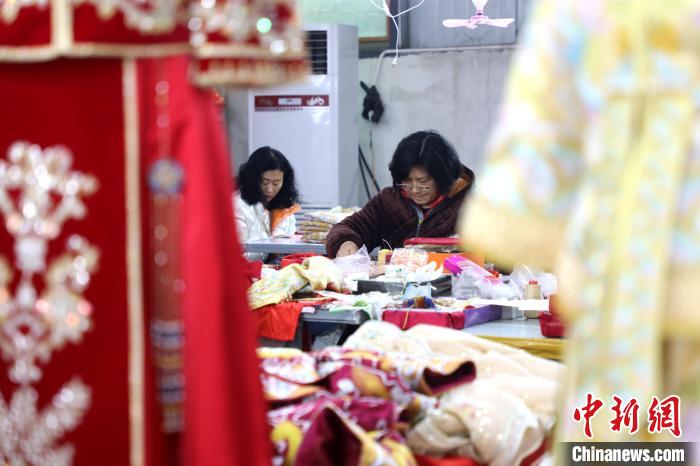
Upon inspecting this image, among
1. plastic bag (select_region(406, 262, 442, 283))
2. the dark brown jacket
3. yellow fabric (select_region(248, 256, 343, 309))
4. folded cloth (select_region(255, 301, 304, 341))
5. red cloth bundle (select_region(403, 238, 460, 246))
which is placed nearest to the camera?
folded cloth (select_region(255, 301, 304, 341))

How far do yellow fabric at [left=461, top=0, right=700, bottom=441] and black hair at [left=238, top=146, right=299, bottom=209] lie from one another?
585 cm

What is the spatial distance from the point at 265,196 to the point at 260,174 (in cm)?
16

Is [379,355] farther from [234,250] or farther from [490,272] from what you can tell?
[490,272]

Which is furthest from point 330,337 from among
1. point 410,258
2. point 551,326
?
point 551,326

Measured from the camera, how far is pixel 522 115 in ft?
5.35

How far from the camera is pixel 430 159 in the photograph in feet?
18.6

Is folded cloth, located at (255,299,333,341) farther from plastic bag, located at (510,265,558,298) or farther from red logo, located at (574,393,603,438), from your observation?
red logo, located at (574,393,603,438)

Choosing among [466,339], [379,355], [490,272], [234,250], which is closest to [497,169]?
[234,250]

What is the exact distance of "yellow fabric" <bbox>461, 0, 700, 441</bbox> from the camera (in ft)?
5.12

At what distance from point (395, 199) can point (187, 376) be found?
417 cm

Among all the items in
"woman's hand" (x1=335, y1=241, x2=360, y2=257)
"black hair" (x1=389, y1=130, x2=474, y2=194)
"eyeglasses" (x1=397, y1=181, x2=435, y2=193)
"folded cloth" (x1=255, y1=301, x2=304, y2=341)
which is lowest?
"folded cloth" (x1=255, y1=301, x2=304, y2=341)

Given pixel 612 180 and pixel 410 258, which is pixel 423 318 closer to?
pixel 410 258

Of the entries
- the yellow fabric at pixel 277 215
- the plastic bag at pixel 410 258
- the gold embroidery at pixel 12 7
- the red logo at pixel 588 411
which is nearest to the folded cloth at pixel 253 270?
the plastic bag at pixel 410 258

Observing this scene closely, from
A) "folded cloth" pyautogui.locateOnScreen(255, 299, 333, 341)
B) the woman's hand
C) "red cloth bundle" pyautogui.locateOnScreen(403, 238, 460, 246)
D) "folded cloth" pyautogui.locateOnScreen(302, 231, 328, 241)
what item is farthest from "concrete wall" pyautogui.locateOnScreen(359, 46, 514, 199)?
"folded cloth" pyautogui.locateOnScreen(255, 299, 333, 341)
